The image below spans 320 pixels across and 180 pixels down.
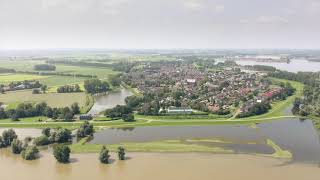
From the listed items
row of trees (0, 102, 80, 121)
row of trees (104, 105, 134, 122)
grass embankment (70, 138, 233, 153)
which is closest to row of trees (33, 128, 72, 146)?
grass embankment (70, 138, 233, 153)

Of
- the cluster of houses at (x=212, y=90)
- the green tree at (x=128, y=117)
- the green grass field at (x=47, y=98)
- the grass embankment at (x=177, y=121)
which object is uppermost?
the cluster of houses at (x=212, y=90)

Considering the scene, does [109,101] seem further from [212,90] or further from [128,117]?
[212,90]

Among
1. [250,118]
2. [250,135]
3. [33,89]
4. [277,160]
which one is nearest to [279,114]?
[250,118]

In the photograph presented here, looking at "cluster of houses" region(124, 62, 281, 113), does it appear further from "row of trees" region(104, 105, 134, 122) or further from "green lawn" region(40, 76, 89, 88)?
"green lawn" region(40, 76, 89, 88)

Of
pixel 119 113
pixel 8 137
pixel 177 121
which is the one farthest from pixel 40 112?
pixel 177 121

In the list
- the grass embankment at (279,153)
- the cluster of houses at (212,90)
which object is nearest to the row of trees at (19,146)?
the grass embankment at (279,153)

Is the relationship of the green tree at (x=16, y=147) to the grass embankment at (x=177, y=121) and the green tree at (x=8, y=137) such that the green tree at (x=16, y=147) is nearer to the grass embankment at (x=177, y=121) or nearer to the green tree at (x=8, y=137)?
the green tree at (x=8, y=137)
